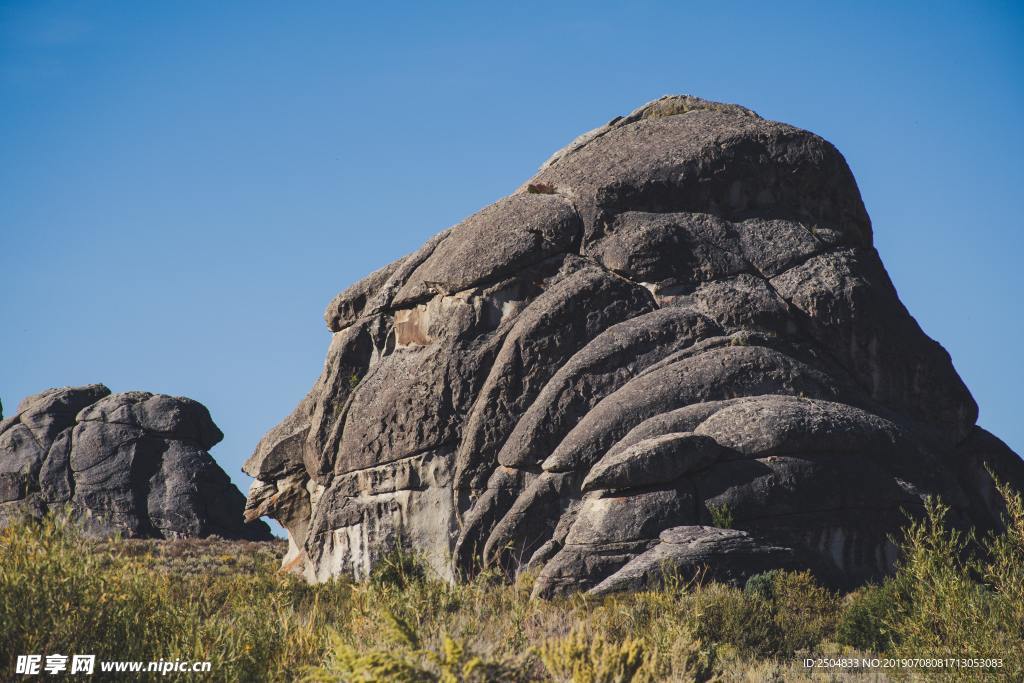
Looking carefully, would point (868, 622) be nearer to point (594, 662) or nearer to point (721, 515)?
point (721, 515)

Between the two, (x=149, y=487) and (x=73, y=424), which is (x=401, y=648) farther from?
(x=73, y=424)

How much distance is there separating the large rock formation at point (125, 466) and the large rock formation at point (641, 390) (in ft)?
51.2

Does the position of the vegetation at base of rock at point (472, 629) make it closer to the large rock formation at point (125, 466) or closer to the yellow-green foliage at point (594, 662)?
the yellow-green foliage at point (594, 662)

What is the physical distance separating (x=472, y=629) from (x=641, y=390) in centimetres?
1234

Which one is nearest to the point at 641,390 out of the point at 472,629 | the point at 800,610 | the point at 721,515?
the point at 721,515

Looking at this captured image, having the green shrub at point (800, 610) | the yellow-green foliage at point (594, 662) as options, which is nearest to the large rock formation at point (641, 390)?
the green shrub at point (800, 610)

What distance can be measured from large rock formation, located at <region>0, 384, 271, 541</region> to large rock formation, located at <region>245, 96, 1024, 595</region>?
1560cm

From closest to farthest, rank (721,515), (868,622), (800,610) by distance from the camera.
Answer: (868,622) → (800,610) → (721,515)

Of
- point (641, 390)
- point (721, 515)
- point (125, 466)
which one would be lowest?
point (721, 515)

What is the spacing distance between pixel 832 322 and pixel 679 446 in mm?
6777

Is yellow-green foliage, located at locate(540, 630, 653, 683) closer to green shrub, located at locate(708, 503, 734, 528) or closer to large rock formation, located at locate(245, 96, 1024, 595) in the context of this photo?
large rock formation, located at locate(245, 96, 1024, 595)

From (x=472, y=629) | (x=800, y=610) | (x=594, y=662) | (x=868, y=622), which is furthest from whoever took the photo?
(x=800, y=610)

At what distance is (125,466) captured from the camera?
4600 cm

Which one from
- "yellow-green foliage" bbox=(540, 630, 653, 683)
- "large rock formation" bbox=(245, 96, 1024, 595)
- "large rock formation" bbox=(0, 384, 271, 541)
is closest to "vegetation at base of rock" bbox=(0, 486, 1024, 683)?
"yellow-green foliage" bbox=(540, 630, 653, 683)
